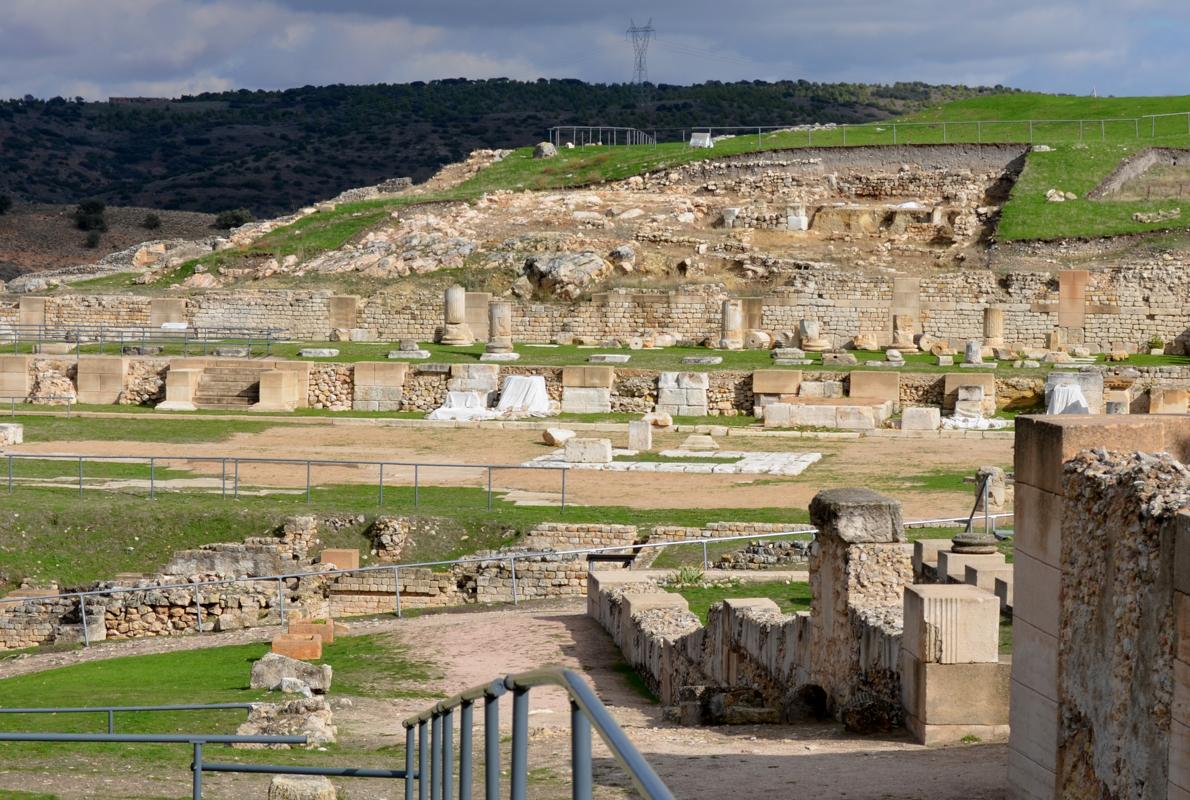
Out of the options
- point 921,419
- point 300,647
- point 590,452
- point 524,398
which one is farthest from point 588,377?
point 300,647

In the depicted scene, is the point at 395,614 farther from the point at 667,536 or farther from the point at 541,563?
the point at 667,536

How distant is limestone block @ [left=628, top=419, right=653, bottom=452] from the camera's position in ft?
103

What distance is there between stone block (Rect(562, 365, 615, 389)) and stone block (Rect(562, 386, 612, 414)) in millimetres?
79

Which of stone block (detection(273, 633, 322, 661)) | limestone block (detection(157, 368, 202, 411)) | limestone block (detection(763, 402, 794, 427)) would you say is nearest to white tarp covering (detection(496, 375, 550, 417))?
limestone block (detection(763, 402, 794, 427))

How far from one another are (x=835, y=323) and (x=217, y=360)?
16.2 meters

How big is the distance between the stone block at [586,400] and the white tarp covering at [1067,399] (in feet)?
29.8

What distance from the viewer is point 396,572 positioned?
71.7 feet

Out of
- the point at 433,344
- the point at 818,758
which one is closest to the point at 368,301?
the point at 433,344

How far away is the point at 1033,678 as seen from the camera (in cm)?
985

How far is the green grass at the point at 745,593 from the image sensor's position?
725 inches

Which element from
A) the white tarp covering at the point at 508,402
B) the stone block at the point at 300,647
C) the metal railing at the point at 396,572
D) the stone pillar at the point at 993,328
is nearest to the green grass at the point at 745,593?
the metal railing at the point at 396,572

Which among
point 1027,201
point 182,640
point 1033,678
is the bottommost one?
point 182,640

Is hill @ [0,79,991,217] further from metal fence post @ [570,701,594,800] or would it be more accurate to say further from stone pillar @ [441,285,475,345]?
metal fence post @ [570,701,594,800]

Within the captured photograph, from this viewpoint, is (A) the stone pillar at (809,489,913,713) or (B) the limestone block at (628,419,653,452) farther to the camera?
(B) the limestone block at (628,419,653,452)
